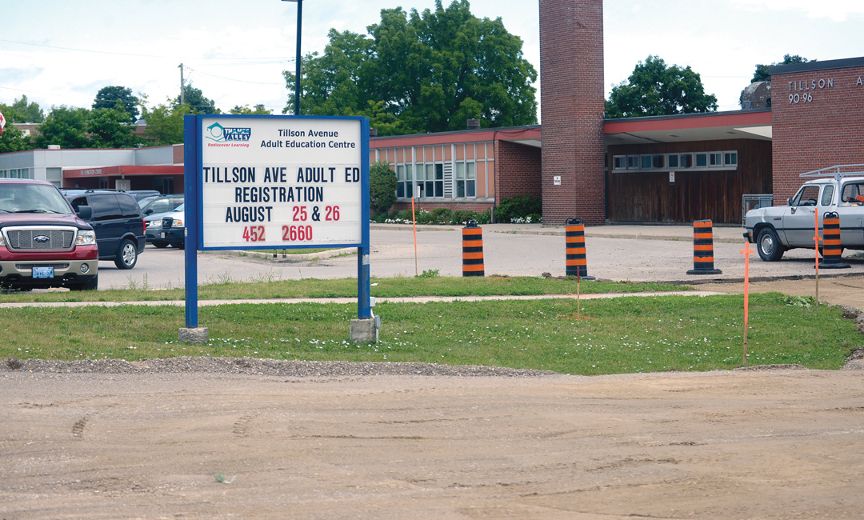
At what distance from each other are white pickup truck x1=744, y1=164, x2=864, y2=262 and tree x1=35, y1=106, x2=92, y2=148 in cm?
9030

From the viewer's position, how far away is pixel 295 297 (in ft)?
61.2

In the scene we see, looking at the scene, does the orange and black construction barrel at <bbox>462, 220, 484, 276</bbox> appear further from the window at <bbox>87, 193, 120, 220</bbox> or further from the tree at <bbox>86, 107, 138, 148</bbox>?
the tree at <bbox>86, 107, 138, 148</bbox>

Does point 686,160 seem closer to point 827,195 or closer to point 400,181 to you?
point 400,181

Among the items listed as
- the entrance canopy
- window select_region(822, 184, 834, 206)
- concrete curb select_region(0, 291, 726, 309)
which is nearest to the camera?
concrete curb select_region(0, 291, 726, 309)

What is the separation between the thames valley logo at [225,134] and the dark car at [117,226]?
13.6m

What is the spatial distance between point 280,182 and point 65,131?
101m

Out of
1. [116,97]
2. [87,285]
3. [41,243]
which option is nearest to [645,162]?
[87,285]

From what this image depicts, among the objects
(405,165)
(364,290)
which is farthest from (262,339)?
(405,165)

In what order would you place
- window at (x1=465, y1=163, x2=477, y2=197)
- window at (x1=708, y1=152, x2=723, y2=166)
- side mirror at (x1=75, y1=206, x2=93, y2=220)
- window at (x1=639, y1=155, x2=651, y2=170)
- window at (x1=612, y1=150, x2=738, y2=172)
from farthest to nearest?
window at (x1=465, y1=163, x2=477, y2=197)
window at (x1=639, y1=155, x2=651, y2=170)
window at (x1=708, y1=152, x2=723, y2=166)
window at (x1=612, y1=150, x2=738, y2=172)
side mirror at (x1=75, y1=206, x2=93, y2=220)

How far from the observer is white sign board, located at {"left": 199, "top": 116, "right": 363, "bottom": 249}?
551 inches

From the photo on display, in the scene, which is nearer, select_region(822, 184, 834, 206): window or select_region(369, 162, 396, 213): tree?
select_region(822, 184, 834, 206): window

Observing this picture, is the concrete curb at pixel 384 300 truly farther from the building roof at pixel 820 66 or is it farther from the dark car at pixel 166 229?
the building roof at pixel 820 66

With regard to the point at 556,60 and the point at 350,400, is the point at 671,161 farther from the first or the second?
the point at 350,400

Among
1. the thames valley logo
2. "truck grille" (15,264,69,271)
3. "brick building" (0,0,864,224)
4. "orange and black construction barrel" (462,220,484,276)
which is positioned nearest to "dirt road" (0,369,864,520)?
the thames valley logo
